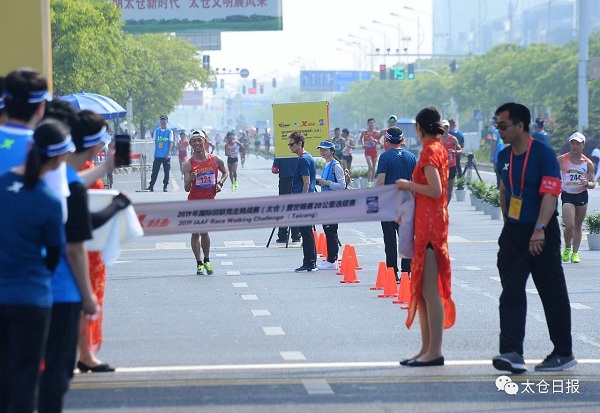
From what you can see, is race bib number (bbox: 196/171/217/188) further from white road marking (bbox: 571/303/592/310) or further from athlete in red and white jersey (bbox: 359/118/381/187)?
athlete in red and white jersey (bbox: 359/118/381/187)

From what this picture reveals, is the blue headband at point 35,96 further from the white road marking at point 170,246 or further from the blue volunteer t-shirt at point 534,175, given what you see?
the white road marking at point 170,246

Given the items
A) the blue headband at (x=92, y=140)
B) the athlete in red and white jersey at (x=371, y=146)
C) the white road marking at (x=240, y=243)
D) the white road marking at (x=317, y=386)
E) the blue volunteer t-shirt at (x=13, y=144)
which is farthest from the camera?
the athlete in red and white jersey at (x=371, y=146)

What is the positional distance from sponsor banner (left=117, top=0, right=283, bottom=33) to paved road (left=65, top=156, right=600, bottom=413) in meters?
42.5

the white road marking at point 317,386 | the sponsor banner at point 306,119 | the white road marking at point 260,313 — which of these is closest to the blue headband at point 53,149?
the white road marking at point 317,386

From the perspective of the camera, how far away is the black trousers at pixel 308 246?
1838cm

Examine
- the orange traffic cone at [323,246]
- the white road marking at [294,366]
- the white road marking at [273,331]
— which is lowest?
the orange traffic cone at [323,246]

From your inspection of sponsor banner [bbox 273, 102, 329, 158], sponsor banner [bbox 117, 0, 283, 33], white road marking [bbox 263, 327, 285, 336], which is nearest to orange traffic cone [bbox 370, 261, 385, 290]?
white road marking [bbox 263, 327, 285, 336]

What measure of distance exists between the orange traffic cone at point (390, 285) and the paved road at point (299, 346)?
20cm

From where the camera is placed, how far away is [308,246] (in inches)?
733

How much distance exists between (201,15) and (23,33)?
49119 millimetres

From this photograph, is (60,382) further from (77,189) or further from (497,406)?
(497,406)

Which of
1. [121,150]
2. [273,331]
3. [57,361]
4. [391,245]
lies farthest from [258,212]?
[391,245]

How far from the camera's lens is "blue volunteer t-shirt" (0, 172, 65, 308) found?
6.61 meters

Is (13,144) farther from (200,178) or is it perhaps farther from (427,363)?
(200,178)
